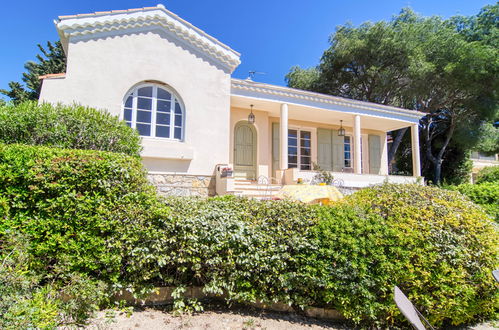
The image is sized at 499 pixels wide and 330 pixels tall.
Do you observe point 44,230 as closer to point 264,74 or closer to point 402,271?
point 402,271

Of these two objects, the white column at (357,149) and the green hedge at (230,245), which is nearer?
the green hedge at (230,245)

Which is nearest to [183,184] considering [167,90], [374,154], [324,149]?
[167,90]

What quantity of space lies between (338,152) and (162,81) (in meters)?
9.19

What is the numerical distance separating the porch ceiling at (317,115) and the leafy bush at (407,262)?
703cm

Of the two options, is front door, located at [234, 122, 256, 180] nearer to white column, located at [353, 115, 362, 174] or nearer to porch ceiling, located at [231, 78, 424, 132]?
porch ceiling, located at [231, 78, 424, 132]

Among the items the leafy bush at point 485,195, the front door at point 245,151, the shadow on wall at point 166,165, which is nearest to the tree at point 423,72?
the leafy bush at point 485,195

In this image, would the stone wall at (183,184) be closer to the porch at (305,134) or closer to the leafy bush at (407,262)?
the porch at (305,134)

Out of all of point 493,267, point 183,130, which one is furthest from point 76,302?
point 183,130

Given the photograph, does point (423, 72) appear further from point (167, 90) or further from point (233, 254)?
point (233, 254)

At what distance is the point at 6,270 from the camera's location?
235cm

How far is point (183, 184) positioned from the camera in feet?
26.4

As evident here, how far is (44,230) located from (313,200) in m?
4.75

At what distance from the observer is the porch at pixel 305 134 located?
32.7ft

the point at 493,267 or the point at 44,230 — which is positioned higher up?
the point at 44,230
